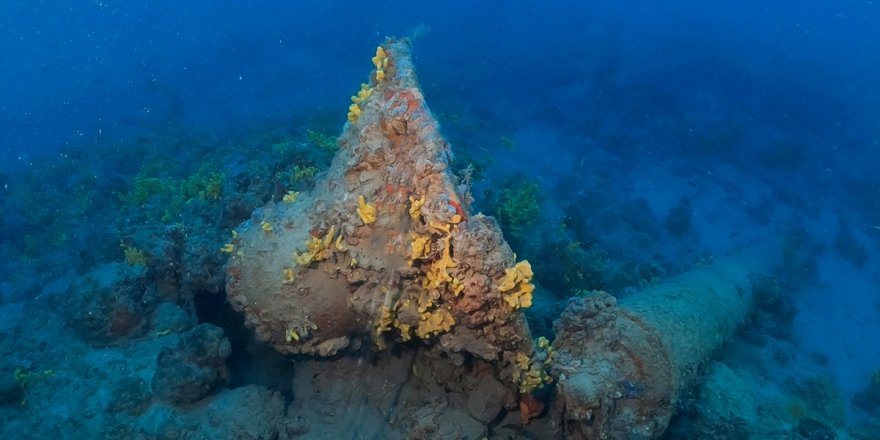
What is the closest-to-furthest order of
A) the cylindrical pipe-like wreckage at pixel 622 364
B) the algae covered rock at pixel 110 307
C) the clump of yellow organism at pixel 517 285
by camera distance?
the clump of yellow organism at pixel 517 285, the cylindrical pipe-like wreckage at pixel 622 364, the algae covered rock at pixel 110 307

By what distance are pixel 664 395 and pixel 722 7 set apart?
66281 millimetres

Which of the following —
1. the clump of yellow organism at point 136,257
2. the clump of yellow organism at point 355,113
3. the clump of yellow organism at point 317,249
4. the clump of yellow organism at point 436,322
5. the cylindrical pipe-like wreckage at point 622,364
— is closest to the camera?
the clump of yellow organism at point 436,322

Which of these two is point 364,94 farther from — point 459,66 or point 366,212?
point 459,66

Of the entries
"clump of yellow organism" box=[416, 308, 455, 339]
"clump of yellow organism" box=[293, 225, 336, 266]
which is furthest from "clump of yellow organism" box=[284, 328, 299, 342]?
"clump of yellow organism" box=[416, 308, 455, 339]

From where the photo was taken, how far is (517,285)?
3834 mm

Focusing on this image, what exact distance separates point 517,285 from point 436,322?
749mm

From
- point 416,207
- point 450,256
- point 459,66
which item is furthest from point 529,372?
point 459,66

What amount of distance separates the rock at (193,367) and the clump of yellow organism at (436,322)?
83.5 inches

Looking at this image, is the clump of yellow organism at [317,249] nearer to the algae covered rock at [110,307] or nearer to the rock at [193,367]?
the rock at [193,367]

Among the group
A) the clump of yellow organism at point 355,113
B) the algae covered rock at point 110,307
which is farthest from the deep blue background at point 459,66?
the clump of yellow organism at point 355,113

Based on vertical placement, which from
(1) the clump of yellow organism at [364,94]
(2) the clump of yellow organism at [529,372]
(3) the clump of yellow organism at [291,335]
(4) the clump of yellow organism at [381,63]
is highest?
(4) the clump of yellow organism at [381,63]

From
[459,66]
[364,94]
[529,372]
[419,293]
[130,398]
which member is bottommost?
[459,66]

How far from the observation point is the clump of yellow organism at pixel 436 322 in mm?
4020

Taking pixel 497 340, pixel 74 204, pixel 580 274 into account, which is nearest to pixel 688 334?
pixel 497 340
